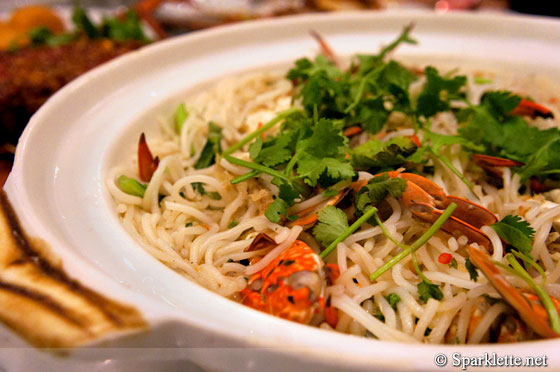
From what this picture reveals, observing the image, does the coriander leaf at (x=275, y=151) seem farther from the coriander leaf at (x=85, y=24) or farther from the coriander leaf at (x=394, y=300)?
the coriander leaf at (x=85, y=24)

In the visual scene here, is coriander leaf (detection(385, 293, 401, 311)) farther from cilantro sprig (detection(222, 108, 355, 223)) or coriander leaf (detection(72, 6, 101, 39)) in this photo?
coriander leaf (detection(72, 6, 101, 39))

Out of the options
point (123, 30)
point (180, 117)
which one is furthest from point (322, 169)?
point (123, 30)

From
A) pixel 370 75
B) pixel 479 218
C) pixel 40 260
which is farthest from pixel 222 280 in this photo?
pixel 370 75

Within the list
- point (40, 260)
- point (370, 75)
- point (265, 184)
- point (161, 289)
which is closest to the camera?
point (40, 260)

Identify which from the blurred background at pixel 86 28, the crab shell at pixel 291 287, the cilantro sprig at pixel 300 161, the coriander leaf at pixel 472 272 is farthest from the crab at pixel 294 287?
the blurred background at pixel 86 28

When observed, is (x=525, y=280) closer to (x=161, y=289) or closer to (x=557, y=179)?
(x=557, y=179)

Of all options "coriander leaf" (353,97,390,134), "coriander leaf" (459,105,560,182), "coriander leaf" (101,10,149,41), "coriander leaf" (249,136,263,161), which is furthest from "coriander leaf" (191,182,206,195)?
"coriander leaf" (101,10,149,41)
